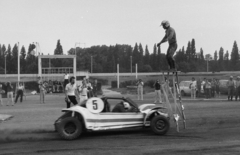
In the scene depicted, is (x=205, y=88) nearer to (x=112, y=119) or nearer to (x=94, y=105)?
(x=112, y=119)

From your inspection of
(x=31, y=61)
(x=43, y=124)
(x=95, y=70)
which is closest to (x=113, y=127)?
(x=43, y=124)

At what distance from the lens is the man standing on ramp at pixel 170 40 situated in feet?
35.9

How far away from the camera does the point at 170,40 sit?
10984mm

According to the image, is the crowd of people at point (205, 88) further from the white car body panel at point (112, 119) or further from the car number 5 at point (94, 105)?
the car number 5 at point (94, 105)

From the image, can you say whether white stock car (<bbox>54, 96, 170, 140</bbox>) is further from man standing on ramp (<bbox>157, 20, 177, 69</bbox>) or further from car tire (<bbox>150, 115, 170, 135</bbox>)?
man standing on ramp (<bbox>157, 20, 177, 69</bbox>)

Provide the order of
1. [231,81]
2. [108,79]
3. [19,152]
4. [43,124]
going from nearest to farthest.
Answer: [19,152] → [43,124] → [231,81] → [108,79]

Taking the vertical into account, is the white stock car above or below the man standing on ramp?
below

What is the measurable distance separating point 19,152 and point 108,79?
6790 cm

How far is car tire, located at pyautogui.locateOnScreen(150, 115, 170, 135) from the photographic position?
10.3 metres

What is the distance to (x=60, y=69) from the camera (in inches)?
1774

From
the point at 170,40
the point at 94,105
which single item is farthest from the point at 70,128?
the point at 170,40

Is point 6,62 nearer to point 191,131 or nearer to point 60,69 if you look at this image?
point 60,69

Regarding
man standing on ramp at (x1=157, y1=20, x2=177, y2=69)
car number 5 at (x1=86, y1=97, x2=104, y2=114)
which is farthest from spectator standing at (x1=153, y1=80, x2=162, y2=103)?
car number 5 at (x1=86, y1=97, x2=104, y2=114)

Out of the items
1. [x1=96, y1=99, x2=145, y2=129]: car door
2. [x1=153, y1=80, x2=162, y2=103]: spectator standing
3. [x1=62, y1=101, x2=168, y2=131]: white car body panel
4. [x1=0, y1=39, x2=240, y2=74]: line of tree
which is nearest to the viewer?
[x1=62, y1=101, x2=168, y2=131]: white car body panel
